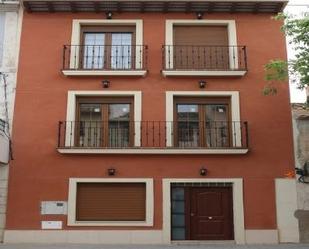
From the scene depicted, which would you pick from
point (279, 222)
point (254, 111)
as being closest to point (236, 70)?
point (254, 111)

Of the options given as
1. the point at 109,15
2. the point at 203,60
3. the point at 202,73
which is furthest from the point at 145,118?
the point at 109,15

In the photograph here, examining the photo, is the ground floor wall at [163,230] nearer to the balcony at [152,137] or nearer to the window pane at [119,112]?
the balcony at [152,137]

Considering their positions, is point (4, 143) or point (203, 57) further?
point (203, 57)

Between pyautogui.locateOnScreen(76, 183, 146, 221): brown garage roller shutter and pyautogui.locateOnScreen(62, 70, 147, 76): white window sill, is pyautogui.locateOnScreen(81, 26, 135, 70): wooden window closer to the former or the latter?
pyautogui.locateOnScreen(62, 70, 147, 76): white window sill

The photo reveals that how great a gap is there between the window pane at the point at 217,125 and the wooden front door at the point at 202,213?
1358mm

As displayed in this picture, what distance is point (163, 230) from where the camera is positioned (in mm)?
12641

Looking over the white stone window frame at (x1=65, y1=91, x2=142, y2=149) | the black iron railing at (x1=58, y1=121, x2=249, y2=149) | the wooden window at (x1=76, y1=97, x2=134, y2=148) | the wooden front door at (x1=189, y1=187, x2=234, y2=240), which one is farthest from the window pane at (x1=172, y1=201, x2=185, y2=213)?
the wooden window at (x1=76, y1=97, x2=134, y2=148)

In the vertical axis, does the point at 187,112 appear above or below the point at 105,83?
below

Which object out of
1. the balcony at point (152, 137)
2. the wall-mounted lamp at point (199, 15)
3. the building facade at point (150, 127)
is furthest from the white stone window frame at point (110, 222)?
the wall-mounted lamp at point (199, 15)

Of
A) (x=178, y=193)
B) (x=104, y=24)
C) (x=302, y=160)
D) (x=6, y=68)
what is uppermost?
(x=104, y=24)

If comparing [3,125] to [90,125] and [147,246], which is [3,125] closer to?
[90,125]

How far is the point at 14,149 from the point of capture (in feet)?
43.0

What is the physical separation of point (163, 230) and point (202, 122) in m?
3.37

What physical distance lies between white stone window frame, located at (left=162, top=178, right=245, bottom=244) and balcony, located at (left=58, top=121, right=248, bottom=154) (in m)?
0.81
